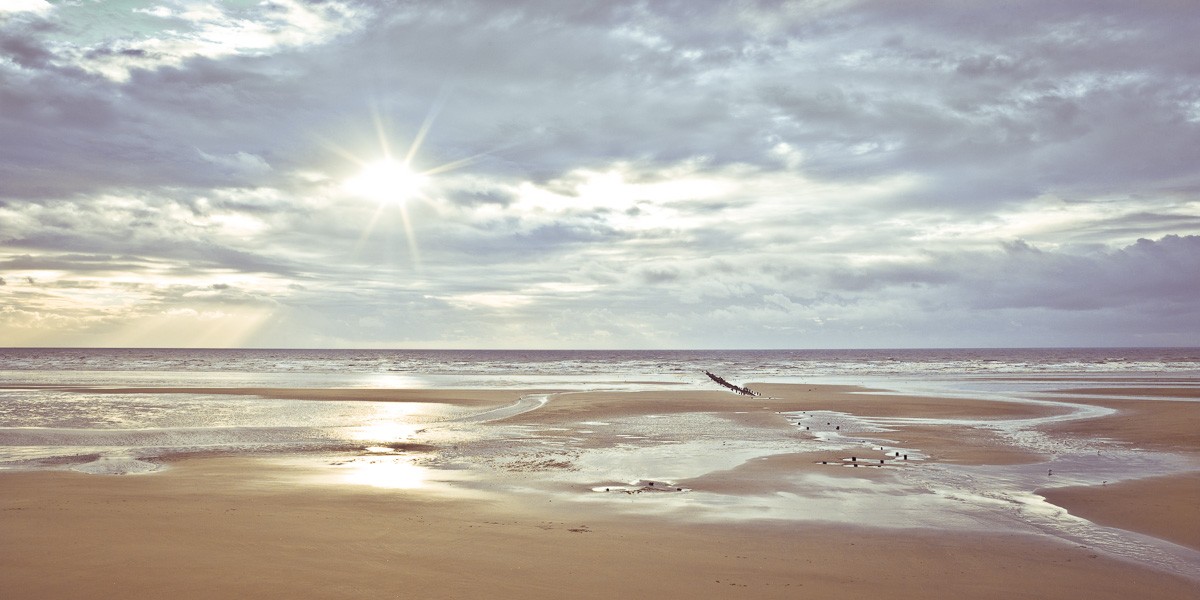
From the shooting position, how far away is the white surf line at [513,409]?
34.0 meters

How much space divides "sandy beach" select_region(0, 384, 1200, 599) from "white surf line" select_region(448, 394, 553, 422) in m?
9.37

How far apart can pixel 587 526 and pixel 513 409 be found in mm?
26210

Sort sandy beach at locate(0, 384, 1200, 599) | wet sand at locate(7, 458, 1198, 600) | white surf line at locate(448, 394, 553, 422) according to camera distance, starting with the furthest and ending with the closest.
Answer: white surf line at locate(448, 394, 553, 422) → sandy beach at locate(0, 384, 1200, 599) → wet sand at locate(7, 458, 1198, 600)

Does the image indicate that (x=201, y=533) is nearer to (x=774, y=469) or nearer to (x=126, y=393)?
(x=774, y=469)

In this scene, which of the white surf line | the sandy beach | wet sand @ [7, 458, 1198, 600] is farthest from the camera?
the white surf line

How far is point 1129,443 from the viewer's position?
83.1ft

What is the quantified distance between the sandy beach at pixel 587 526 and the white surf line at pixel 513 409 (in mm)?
9374

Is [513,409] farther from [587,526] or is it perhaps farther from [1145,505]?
[1145,505]

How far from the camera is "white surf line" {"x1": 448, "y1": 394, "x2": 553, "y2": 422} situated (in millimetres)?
34028

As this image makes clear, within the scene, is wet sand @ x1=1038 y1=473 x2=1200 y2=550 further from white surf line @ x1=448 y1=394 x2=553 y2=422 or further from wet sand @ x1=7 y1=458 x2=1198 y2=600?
white surf line @ x1=448 y1=394 x2=553 y2=422

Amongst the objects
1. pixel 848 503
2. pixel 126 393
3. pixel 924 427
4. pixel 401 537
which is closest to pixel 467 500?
pixel 401 537

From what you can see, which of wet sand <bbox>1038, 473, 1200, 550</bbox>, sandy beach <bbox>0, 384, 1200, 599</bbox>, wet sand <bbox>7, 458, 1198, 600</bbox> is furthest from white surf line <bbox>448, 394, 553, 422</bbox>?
wet sand <bbox>1038, 473, 1200, 550</bbox>

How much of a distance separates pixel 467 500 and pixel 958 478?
1243cm

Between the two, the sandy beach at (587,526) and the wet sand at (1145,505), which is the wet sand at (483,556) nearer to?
the sandy beach at (587,526)
